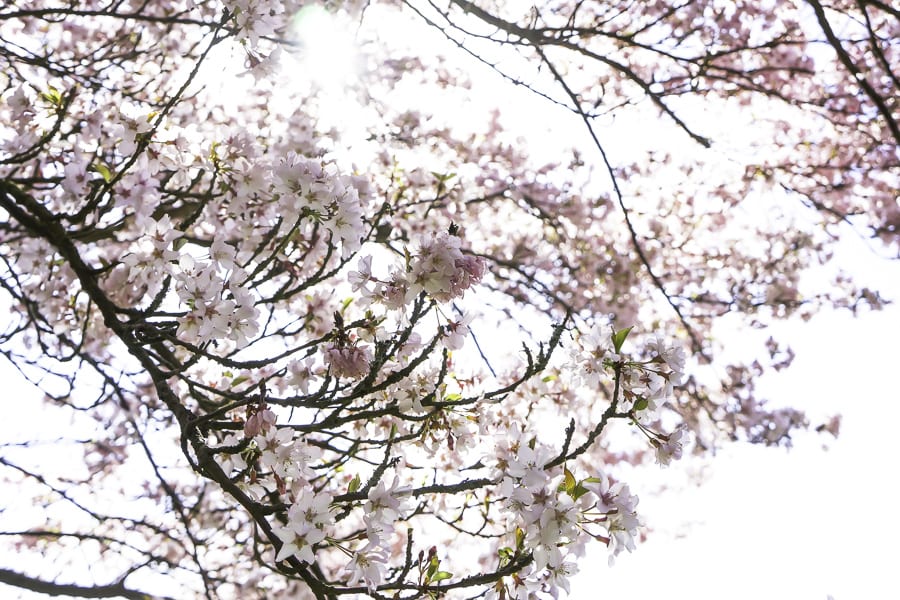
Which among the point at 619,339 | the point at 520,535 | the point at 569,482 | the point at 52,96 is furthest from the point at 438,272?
the point at 52,96

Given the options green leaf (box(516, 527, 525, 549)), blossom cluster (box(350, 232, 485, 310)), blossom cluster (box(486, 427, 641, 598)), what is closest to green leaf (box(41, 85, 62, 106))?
blossom cluster (box(350, 232, 485, 310))

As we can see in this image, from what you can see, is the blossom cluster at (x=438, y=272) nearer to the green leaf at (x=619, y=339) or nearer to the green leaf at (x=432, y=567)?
the green leaf at (x=619, y=339)

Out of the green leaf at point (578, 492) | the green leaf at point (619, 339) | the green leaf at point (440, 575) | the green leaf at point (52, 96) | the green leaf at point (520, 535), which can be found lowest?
the green leaf at point (440, 575)

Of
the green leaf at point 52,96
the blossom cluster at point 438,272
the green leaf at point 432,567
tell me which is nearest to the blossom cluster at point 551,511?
the green leaf at point 432,567

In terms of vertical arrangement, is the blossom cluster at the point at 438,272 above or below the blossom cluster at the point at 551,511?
above

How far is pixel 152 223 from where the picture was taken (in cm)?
260

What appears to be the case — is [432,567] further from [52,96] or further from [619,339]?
[52,96]

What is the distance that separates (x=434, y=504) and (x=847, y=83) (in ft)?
20.5

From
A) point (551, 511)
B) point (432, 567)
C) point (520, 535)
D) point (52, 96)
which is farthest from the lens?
point (52, 96)

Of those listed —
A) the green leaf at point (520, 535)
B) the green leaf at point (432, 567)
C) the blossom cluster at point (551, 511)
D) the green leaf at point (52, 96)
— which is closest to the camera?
the blossom cluster at point (551, 511)

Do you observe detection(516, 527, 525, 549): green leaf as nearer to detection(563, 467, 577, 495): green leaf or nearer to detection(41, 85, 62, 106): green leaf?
detection(563, 467, 577, 495): green leaf

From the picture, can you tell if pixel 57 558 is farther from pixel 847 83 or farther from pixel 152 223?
pixel 847 83

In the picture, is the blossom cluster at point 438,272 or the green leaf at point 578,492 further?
the blossom cluster at point 438,272

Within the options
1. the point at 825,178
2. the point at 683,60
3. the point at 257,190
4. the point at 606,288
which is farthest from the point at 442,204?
the point at 825,178
